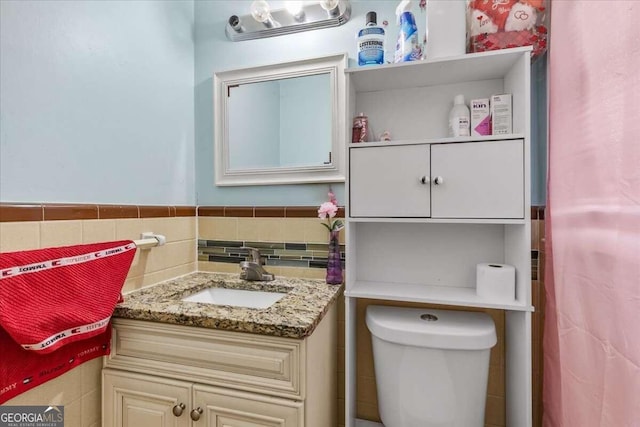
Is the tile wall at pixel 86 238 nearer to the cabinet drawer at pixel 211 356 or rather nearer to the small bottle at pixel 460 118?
the cabinet drawer at pixel 211 356

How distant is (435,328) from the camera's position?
101 cm

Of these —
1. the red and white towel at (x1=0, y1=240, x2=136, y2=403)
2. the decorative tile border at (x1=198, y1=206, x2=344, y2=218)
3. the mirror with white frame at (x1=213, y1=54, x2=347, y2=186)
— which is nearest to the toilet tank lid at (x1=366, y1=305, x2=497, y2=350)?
the decorative tile border at (x1=198, y1=206, x2=344, y2=218)

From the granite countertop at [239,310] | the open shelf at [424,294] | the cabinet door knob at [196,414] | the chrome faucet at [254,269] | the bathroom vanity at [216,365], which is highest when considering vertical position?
the chrome faucet at [254,269]

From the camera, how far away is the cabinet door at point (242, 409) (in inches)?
32.4

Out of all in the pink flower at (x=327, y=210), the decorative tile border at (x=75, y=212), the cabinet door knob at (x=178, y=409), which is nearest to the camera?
the decorative tile border at (x=75, y=212)

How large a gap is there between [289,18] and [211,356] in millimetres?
1371

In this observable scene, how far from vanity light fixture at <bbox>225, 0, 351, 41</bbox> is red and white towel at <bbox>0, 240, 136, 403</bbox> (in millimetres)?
1083

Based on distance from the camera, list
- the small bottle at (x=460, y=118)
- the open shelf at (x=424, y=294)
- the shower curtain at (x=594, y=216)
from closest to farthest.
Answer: the shower curtain at (x=594, y=216) < the open shelf at (x=424, y=294) < the small bottle at (x=460, y=118)

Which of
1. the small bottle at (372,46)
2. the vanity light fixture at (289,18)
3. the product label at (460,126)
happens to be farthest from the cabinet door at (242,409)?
the vanity light fixture at (289,18)

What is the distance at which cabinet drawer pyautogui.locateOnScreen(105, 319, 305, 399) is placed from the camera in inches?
32.8

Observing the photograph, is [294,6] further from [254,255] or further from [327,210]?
[254,255]

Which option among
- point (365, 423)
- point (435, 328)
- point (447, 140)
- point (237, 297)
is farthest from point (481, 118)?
point (365, 423)

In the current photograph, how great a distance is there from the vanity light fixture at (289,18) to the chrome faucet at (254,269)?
3.26ft

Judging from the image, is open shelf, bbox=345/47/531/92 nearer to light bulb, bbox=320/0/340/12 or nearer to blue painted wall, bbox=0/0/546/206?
blue painted wall, bbox=0/0/546/206
